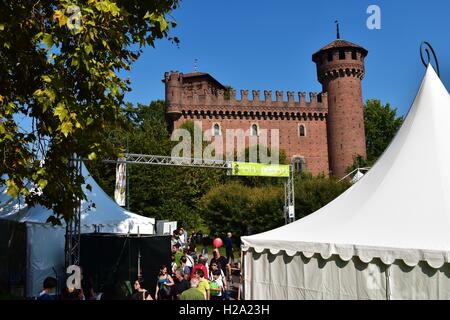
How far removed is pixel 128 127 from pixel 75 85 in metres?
1.08

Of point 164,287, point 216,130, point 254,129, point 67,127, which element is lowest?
point 164,287

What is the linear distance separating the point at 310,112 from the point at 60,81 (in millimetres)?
41266

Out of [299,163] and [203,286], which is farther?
[299,163]

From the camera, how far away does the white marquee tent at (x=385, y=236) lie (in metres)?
4.90

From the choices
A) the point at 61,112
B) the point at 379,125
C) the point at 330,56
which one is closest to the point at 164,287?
the point at 61,112

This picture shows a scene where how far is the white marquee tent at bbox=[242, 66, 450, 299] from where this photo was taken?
4.90 metres

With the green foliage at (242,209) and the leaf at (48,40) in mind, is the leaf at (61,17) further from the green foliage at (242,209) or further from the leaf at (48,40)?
the green foliage at (242,209)

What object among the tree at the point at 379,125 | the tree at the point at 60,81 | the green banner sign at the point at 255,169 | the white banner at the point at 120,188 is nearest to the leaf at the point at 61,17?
the tree at the point at 60,81

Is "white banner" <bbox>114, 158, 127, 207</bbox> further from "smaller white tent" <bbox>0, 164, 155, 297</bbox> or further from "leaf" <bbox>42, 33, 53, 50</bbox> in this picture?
"leaf" <bbox>42, 33, 53, 50</bbox>

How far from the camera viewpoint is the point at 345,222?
589cm

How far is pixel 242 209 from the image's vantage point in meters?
27.4

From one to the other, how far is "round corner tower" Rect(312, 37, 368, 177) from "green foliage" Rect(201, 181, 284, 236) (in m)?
17.3

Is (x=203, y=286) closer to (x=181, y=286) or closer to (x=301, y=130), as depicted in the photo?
(x=181, y=286)
